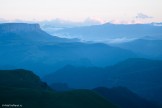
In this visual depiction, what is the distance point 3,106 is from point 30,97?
40.9 ft

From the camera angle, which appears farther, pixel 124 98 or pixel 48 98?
pixel 124 98

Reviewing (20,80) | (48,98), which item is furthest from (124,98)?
(48,98)

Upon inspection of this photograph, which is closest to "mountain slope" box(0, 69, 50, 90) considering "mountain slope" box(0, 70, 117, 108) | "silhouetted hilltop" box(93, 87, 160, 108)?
"mountain slope" box(0, 70, 117, 108)

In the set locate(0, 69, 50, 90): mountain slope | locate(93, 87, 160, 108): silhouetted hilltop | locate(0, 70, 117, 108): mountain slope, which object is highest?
locate(0, 70, 117, 108): mountain slope

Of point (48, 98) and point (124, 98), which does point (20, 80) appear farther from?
point (124, 98)

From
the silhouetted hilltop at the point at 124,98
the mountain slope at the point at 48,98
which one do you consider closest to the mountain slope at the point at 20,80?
the mountain slope at the point at 48,98

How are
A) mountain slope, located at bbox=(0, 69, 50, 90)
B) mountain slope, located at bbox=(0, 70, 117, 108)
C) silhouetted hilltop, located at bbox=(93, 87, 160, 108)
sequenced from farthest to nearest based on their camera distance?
silhouetted hilltop, located at bbox=(93, 87, 160, 108) → mountain slope, located at bbox=(0, 69, 50, 90) → mountain slope, located at bbox=(0, 70, 117, 108)

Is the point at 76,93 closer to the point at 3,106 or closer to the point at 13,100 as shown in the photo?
the point at 13,100

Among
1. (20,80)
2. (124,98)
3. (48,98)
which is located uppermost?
(48,98)

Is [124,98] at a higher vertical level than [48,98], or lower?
lower

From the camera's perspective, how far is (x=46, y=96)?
317 ft

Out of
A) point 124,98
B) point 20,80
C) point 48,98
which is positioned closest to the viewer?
point 48,98

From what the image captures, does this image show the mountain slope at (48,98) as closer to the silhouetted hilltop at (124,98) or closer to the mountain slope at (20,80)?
the mountain slope at (20,80)

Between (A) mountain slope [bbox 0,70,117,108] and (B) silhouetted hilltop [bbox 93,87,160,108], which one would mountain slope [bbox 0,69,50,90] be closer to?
(A) mountain slope [bbox 0,70,117,108]
